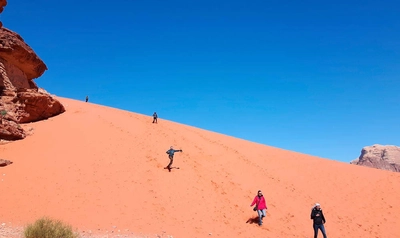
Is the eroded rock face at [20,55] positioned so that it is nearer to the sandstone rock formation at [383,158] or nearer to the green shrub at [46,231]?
the green shrub at [46,231]

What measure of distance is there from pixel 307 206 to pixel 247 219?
4.25 metres

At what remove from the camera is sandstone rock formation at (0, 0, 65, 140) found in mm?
14680

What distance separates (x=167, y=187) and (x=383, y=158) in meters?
60.0

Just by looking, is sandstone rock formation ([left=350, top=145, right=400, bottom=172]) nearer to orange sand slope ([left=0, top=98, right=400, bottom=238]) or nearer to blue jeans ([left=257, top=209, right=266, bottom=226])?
orange sand slope ([left=0, top=98, right=400, bottom=238])

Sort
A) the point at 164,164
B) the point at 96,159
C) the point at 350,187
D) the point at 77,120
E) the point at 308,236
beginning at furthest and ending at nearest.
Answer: the point at 77,120 → the point at 350,187 → the point at 164,164 → the point at 96,159 → the point at 308,236

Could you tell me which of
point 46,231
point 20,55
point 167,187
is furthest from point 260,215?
point 20,55

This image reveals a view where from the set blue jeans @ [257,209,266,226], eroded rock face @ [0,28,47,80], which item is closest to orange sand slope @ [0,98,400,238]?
blue jeans @ [257,209,266,226]

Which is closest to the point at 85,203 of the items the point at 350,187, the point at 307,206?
the point at 307,206

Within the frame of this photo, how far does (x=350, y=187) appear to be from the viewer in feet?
58.3

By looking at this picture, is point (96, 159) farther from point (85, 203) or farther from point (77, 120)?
point (77, 120)

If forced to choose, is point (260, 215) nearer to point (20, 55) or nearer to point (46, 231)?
point (46, 231)

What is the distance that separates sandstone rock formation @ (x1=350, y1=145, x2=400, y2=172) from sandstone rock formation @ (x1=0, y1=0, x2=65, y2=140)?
5938cm

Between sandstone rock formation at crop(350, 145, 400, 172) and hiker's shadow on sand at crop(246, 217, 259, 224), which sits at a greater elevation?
sandstone rock formation at crop(350, 145, 400, 172)

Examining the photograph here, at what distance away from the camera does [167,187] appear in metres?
13.3
